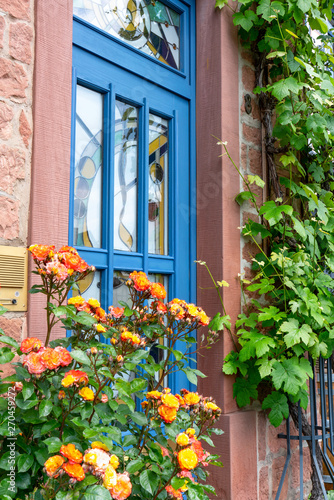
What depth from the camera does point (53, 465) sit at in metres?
1.10

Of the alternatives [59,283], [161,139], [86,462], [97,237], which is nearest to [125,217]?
[97,237]

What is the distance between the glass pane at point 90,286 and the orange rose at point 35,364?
86 cm

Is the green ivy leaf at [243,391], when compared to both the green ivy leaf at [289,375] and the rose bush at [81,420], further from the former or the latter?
the rose bush at [81,420]

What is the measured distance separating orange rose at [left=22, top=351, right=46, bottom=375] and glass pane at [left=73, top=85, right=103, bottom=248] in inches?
35.6

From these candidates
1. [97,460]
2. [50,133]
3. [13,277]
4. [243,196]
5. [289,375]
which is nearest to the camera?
[97,460]

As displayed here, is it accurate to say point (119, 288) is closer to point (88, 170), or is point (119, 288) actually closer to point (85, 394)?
point (88, 170)

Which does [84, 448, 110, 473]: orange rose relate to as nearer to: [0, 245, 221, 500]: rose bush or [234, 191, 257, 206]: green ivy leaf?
[0, 245, 221, 500]: rose bush

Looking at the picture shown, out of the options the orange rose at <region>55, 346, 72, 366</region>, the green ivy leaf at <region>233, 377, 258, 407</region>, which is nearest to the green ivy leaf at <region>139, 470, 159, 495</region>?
the orange rose at <region>55, 346, 72, 366</region>

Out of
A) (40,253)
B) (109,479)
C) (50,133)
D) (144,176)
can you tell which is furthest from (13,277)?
(144,176)

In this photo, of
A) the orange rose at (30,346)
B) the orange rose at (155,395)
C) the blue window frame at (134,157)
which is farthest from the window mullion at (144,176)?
the orange rose at (30,346)

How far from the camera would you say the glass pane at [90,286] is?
212 cm

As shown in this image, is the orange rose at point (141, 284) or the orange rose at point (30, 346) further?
the orange rose at point (141, 284)

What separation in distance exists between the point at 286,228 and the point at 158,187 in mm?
733

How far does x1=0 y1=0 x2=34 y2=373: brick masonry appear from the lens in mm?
1672
